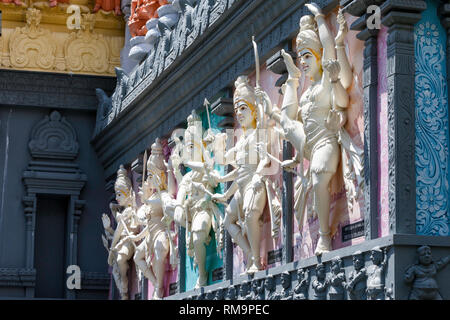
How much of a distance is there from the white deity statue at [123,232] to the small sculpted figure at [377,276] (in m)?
8.30

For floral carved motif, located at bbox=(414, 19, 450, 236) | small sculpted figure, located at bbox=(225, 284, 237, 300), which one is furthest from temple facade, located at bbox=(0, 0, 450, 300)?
small sculpted figure, located at bbox=(225, 284, 237, 300)

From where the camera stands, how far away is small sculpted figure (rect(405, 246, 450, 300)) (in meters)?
8.56

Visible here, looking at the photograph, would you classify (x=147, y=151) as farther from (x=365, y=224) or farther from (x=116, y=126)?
(x=365, y=224)

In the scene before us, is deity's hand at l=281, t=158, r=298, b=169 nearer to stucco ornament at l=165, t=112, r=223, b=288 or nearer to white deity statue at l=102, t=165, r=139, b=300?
stucco ornament at l=165, t=112, r=223, b=288

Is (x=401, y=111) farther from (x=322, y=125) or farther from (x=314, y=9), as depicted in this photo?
(x=314, y=9)

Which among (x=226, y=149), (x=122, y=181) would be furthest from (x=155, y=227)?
(x=226, y=149)

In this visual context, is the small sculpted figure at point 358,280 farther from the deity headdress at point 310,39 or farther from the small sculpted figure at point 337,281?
the deity headdress at point 310,39

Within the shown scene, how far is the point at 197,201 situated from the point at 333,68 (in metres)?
4.24

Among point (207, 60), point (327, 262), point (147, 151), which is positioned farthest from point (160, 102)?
point (327, 262)

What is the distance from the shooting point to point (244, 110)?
39.9ft

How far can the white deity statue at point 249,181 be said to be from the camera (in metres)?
11.7

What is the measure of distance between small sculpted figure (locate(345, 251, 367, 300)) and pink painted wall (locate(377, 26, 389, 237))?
28 centimetres

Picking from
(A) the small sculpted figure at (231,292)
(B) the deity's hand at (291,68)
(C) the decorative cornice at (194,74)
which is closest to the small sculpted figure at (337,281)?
(B) the deity's hand at (291,68)

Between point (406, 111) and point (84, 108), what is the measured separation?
11.5 metres
